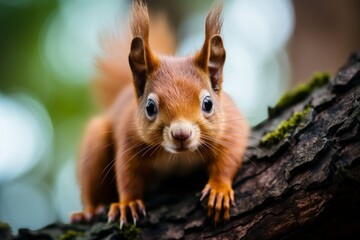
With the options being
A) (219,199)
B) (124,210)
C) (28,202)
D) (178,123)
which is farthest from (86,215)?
(28,202)

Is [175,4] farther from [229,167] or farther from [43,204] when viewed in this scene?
[43,204]

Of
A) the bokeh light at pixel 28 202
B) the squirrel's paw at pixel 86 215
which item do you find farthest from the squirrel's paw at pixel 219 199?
the bokeh light at pixel 28 202

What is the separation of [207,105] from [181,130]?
0.43 m

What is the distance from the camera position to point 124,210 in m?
2.83

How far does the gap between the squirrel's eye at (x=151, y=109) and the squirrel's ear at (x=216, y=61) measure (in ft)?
1.74

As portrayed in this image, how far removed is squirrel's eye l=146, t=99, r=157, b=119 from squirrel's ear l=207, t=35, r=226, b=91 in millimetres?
531

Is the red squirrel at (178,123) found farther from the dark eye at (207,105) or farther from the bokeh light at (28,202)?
the bokeh light at (28,202)

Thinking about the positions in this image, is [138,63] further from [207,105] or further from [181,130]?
[181,130]

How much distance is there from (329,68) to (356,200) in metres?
2.34

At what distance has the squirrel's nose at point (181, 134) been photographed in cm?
240

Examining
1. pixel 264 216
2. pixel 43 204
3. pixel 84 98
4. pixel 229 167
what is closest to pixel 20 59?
pixel 84 98

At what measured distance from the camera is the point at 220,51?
2.91 meters

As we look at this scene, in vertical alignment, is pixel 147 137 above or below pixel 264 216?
above

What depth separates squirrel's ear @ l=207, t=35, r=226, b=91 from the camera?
9.40 feet
